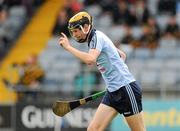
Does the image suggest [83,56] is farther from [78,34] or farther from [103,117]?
[103,117]

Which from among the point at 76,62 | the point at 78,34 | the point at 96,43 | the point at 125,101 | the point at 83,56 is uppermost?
the point at 78,34

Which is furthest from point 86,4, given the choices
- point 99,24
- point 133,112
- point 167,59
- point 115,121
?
point 133,112

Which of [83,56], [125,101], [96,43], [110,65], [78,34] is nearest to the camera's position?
[83,56]

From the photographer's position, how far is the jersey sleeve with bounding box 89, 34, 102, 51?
1043 centimetres

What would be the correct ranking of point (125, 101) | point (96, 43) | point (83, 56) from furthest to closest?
point (125, 101)
point (96, 43)
point (83, 56)

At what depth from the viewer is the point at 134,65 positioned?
17.3 m

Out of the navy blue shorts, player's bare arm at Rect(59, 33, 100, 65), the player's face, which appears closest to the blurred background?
the navy blue shorts

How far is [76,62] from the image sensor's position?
64.0 feet

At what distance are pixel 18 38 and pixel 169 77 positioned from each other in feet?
21.9

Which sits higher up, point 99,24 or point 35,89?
point 99,24

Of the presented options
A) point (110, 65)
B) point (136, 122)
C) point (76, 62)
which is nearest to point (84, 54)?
point (110, 65)

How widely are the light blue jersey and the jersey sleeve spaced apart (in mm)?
37

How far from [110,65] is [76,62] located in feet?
29.1

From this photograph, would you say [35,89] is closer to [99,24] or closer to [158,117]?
[158,117]
